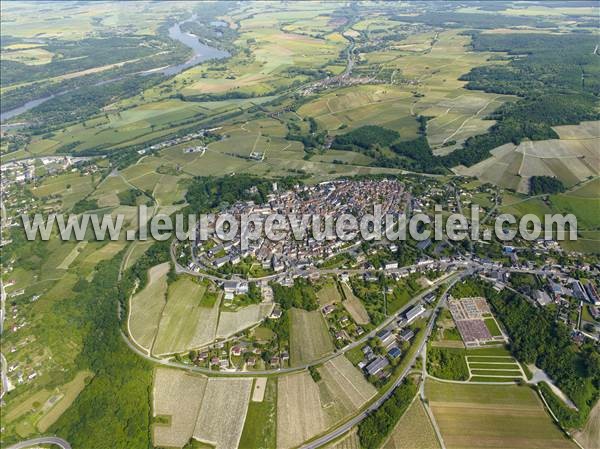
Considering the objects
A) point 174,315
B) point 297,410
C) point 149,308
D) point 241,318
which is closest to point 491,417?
point 297,410

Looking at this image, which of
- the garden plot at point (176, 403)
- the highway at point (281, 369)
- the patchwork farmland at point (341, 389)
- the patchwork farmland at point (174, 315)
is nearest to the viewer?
the garden plot at point (176, 403)

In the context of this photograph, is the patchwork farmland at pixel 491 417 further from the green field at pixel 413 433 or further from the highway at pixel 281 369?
the highway at pixel 281 369

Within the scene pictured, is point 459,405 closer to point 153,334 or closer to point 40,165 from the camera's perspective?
point 153,334

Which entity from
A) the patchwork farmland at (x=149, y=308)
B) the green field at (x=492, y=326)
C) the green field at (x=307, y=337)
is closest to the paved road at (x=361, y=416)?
the green field at (x=307, y=337)

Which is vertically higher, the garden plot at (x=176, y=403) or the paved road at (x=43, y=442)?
the garden plot at (x=176, y=403)

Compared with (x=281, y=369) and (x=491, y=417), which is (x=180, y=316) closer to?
(x=281, y=369)

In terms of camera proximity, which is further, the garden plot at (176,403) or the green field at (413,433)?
the garden plot at (176,403)

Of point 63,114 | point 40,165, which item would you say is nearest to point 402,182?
point 40,165
